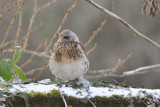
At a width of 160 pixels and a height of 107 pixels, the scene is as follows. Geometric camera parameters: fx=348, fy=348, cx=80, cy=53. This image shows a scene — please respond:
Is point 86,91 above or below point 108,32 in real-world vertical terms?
below

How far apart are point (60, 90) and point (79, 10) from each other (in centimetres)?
969

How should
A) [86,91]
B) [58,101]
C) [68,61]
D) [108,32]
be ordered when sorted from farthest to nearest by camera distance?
[108,32]
[68,61]
[86,91]
[58,101]

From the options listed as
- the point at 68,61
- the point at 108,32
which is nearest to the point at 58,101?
the point at 68,61

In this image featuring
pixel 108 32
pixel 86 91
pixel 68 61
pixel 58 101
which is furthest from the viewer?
pixel 108 32

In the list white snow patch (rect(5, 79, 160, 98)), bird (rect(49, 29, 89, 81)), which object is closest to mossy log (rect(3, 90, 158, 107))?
white snow patch (rect(5, 79, 160, 98))

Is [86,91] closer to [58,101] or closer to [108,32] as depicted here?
[58,101]

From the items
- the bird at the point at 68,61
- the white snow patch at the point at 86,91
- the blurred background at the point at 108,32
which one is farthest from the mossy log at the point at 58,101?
the blurred background at the point at 108,32

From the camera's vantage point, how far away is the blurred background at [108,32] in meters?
12.4

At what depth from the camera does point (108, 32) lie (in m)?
13.6

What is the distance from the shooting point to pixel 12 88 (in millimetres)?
3197

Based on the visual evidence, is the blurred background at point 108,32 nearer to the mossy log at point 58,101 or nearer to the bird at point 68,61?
the bird at point 68,61

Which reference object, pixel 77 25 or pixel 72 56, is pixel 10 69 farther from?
pixel 77 25

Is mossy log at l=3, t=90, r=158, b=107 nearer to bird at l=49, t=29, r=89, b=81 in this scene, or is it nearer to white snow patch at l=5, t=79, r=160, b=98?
white snow patch at l=5, t=79, r=160, b=98

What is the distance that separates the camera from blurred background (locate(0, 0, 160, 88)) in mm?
12383
